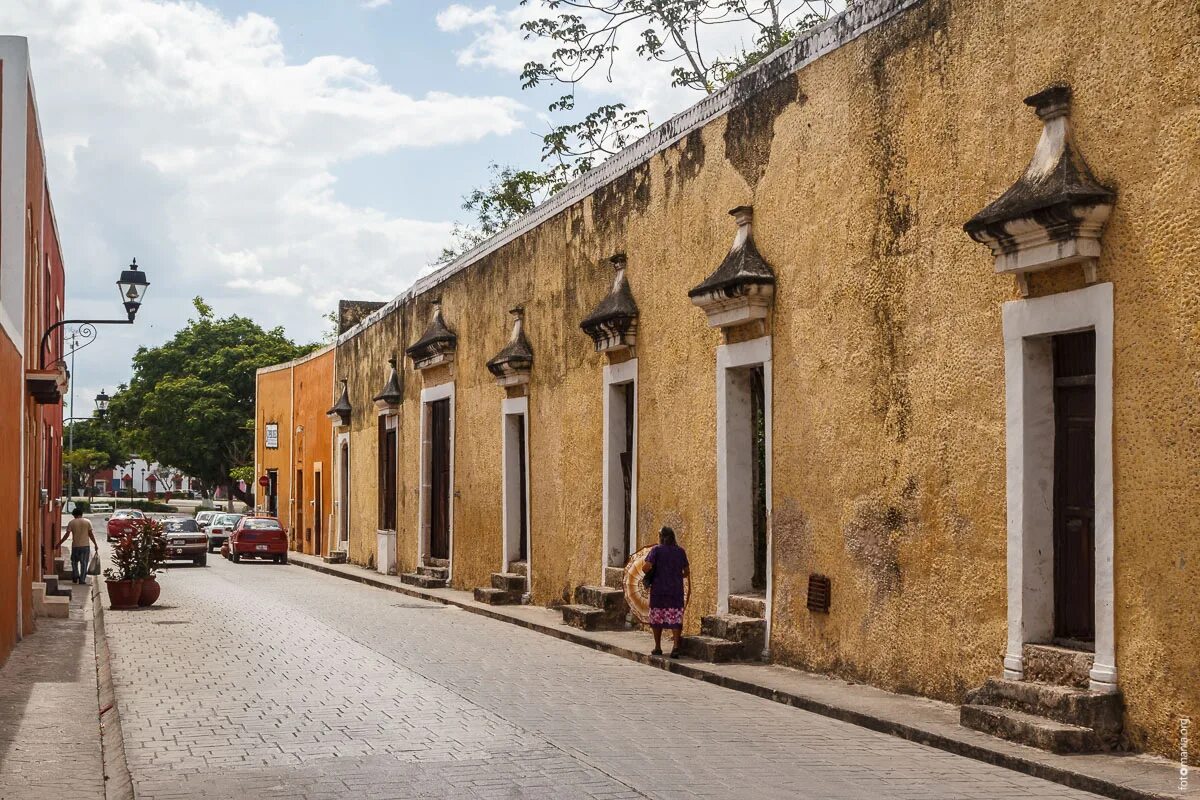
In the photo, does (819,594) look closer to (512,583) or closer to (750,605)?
(750,605)

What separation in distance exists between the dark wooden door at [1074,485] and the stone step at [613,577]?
7519 mm

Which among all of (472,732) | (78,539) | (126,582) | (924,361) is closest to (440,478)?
(78,539)

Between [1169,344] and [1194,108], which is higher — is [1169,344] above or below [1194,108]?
below

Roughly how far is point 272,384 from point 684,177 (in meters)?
31.3

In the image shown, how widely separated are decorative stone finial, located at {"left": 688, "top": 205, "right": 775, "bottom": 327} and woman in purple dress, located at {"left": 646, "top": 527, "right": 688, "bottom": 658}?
2.14m

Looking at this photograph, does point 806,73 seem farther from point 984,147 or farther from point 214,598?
point 214,598

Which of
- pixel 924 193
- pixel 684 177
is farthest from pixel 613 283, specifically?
pixel 924 193

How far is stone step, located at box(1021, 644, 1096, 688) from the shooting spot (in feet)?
27.0

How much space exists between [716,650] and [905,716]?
128 inches

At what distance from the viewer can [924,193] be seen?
32.9 feet

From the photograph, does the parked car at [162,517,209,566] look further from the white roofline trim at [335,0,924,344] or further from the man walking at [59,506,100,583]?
the white roofline trim at [335,0,924,344]

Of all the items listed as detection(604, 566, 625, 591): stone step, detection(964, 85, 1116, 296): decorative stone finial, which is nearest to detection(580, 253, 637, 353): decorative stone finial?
detection(604, 566, 625, 591): stone step

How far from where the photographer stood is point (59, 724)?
942 centimetres

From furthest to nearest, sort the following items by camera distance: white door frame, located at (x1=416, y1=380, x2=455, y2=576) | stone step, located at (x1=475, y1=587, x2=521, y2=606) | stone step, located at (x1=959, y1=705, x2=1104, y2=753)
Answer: white door frame, located at (x1=416, y1=380, x2=455, y2=576) < stone step, located at (x1=475, y1=587, x2=521, y2=606) < stone step, located at (x1=959, y1=705, x2=1104, y2=753)
